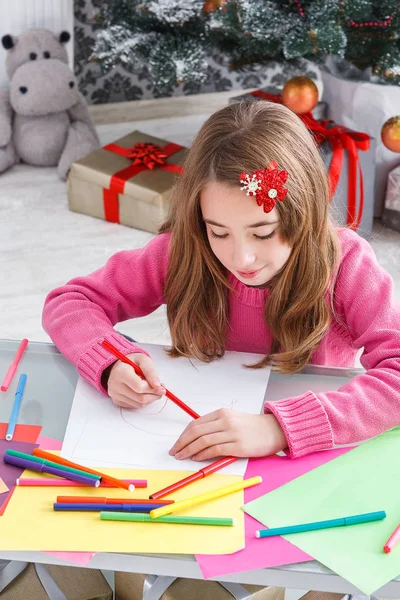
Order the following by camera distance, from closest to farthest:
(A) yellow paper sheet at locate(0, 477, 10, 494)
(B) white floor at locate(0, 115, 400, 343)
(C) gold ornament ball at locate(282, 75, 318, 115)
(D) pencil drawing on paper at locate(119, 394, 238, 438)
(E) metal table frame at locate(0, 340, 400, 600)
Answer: (E) metal table frame at locate(0, 340, 400, 600) → (A) yellow paper sheet at locate(0, 477, 10, 494) → (D) pencil drawing on paper at locate(119, 394, 238, 438) → (B) white floor at locate(0, 115, 400, 343) → (C) gold ornament ball at locate(282, 75, 318, 115)

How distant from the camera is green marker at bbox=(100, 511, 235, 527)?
0.86m

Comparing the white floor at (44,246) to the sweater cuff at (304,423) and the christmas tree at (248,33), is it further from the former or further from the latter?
the sweater cuff at (304,423)

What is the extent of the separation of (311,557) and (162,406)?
306mm

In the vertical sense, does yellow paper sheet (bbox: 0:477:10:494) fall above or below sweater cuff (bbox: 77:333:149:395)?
below

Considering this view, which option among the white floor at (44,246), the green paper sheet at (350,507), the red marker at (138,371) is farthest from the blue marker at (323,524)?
the white floor at (44,246)

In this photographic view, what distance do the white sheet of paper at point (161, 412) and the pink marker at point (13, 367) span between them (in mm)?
88

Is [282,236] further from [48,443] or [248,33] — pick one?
[248,33]

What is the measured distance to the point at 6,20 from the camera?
108 inches

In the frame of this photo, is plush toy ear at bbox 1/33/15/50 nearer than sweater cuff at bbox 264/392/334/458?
No

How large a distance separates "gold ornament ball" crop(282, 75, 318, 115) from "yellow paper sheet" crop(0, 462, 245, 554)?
1.49 metres

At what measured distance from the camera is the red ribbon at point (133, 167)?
8.07 ft

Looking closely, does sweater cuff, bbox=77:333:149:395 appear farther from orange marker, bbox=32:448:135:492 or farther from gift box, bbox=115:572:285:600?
gift box, bbox=115:572:285:600

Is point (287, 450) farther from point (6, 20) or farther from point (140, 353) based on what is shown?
point (6, 20)

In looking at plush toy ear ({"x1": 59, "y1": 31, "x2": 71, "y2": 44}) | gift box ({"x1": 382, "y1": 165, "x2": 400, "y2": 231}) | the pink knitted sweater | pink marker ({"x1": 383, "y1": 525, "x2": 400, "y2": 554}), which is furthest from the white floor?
pink marker ({"x1": 383, "y1": 525, "x2": 400, "y2": 554})
